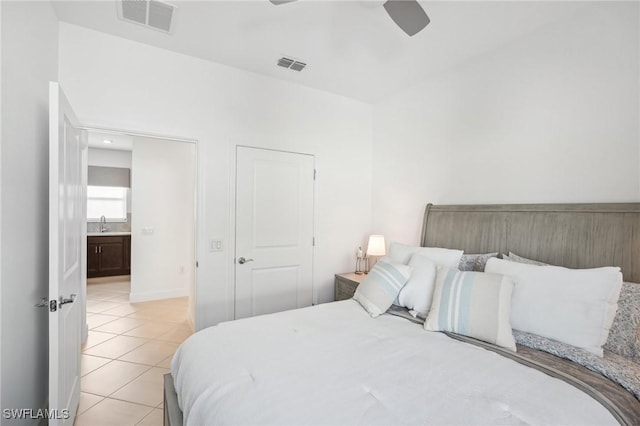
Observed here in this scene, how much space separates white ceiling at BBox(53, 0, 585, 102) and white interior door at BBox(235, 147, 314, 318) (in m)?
0.92

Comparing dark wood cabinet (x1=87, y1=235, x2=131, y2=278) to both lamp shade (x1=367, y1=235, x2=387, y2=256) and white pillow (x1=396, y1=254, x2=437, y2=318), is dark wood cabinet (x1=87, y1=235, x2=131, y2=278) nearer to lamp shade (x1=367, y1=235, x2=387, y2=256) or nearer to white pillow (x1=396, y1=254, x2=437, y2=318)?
lamp shade (x1=367, y1=235, x2=387, y2=256)

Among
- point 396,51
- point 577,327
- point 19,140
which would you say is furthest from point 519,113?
point 19,140

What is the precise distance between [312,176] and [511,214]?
1934 millimetres

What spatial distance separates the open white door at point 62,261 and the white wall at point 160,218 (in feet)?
8.30

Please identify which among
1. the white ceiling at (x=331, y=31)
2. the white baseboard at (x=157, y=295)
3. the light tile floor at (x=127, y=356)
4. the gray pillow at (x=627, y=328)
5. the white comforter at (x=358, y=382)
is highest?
the white ceiling at (x=331, y=31)

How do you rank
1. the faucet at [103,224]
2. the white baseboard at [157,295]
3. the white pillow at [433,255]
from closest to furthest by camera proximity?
1. the white pillow at [433,255]
2. the white baseboard at [157,295]
3. the faucet at [103,224]

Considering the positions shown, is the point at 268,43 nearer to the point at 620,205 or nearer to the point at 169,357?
the point at 620,205

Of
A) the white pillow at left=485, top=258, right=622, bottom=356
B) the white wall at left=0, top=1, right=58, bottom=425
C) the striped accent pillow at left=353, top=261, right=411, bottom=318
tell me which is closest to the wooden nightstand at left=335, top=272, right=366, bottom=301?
the striped accent pillow at left=353, top=261, right=411, bottom=318

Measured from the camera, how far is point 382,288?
2.16 meters

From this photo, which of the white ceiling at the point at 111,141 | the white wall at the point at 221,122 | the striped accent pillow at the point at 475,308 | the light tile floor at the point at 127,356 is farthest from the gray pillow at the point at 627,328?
the white ceiling at the point at 111,141

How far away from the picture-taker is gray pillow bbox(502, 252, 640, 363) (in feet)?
4.85

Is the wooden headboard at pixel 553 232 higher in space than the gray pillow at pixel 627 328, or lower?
higher

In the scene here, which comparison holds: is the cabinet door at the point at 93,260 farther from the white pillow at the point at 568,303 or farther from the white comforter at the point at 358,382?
the white pillow at the point at 568,303

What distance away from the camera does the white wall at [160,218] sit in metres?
4.59
